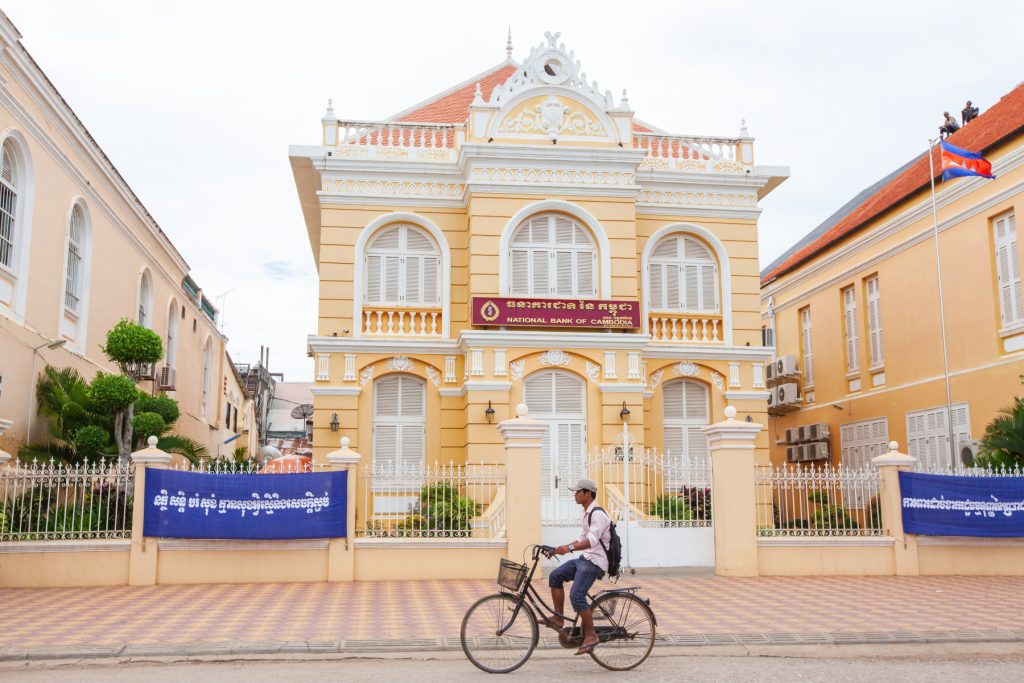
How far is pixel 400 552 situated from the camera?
43.1 feet

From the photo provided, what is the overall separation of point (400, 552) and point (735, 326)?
376 inches

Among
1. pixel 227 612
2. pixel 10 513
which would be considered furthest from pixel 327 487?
pixel 10 513

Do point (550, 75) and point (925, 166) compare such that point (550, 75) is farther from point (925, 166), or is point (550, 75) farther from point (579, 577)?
point (579, 577)

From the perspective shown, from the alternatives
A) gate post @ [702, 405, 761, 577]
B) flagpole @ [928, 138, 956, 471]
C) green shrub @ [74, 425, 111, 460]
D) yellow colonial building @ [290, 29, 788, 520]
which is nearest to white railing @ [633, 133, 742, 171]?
yellow colonial building @ [290, 29, 788, 520]

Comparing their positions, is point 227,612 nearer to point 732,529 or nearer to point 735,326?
point 732,529

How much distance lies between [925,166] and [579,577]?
18.0 meters

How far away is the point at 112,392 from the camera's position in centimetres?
1534

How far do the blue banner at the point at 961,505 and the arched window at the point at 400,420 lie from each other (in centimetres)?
873

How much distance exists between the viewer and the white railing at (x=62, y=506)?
1261 centimetres

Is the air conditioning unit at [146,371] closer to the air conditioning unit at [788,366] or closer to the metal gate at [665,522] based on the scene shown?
the metal gate at [665,522]

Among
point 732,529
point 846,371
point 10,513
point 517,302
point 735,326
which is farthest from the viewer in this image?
point 846,371

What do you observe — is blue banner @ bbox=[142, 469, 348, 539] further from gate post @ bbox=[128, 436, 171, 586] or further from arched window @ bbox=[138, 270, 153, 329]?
arched window @ bbox=[138, 270, 153, 329]

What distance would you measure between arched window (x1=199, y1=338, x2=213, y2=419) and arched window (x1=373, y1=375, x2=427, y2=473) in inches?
494

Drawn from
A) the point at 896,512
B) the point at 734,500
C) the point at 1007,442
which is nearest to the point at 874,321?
the point at 1007,442
